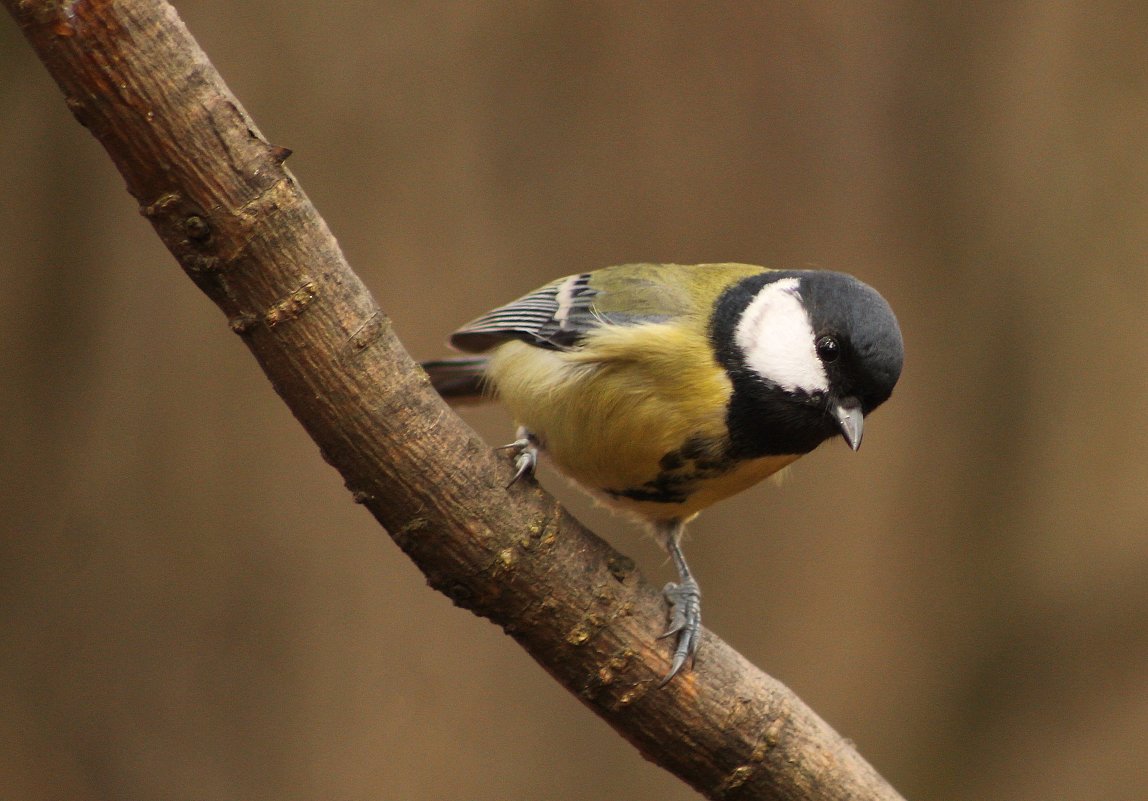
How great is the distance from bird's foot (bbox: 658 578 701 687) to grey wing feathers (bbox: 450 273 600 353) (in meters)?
0.48

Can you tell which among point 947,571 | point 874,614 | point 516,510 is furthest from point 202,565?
point 947,571

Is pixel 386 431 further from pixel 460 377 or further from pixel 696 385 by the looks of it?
pixel 460 377

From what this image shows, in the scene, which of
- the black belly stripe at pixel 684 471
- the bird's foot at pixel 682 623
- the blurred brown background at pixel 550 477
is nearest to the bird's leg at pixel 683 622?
the bird's foot at pixel 682 623

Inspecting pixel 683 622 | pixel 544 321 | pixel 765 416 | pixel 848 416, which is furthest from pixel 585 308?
pixel 683 622

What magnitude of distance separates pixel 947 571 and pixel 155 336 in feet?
8.11

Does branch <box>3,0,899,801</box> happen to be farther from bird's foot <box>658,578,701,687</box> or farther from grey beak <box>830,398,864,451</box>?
grey beak <box>830,398,864,451</box>

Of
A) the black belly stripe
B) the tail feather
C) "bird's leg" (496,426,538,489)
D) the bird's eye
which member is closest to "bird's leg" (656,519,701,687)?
the black belly stripe

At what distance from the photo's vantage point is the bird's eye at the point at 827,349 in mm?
1685

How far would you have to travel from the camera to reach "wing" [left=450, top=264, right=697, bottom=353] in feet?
6.06

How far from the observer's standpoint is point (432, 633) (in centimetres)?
312

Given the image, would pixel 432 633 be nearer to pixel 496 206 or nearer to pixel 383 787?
pixel 383 787

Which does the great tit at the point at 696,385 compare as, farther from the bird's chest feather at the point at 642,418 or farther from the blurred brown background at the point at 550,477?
the blurred brown background at the point at 550,477

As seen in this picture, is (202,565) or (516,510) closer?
(516,510)

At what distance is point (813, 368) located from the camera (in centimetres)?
170
